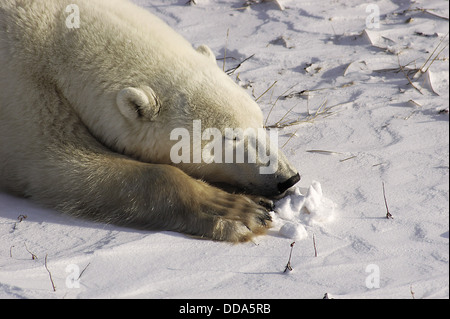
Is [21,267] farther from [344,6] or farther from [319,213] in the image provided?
[344,6]

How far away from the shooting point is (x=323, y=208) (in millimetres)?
3887

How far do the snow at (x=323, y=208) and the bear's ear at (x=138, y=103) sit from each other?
2.38 ft

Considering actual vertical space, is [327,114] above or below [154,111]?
below

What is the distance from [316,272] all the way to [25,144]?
2.06 meters

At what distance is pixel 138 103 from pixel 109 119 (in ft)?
1.09

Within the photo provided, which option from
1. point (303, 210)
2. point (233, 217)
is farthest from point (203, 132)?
point (303, 210)

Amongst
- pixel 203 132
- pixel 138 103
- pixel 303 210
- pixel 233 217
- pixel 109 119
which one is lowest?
pixel 303 210

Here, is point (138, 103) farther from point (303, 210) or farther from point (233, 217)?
point (303, 210)

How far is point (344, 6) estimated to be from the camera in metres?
7.40

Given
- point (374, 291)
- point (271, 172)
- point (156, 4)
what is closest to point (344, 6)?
point (156, 4)

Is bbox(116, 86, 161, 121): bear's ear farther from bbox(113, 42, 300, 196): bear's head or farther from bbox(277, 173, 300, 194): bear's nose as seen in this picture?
bbox(277, 173, 300, 194): bear's nose

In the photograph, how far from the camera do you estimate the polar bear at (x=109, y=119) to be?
12.8ft

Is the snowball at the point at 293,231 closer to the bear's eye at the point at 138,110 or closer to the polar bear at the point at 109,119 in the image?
the polar bear at the point at 109,119

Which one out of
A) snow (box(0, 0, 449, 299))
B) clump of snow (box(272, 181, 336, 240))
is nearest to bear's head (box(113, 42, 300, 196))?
clump of snow (box(272, 181, 336, 240))
